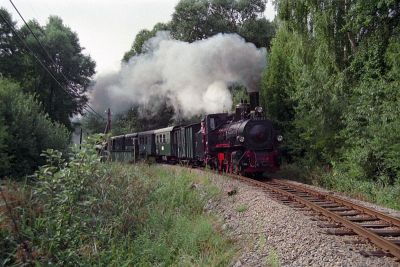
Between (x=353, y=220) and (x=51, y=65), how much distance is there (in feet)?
109

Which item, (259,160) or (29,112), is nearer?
(29,112)

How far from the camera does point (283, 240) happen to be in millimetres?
7145

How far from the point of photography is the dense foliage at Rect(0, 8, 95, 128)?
34.0m

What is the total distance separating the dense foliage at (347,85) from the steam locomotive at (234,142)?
235cm

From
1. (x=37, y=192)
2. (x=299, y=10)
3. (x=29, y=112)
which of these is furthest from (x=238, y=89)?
(x=37, y=192)

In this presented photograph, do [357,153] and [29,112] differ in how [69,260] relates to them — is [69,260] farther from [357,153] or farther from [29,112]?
[357,153]

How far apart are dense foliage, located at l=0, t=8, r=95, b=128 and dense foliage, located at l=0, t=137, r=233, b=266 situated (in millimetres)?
26049

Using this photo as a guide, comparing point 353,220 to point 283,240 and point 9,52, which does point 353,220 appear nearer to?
point 283,240

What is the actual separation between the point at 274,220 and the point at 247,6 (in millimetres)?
38552

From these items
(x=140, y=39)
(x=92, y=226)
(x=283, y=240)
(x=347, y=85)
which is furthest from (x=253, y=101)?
(x=140, y=39)

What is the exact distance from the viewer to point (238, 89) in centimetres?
2692

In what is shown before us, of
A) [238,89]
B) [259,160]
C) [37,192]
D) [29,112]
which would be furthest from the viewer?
[238,89]

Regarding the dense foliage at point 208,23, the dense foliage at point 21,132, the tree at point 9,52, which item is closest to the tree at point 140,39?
the dense foliage at point 208,23

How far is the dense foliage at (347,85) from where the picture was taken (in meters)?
13.8
